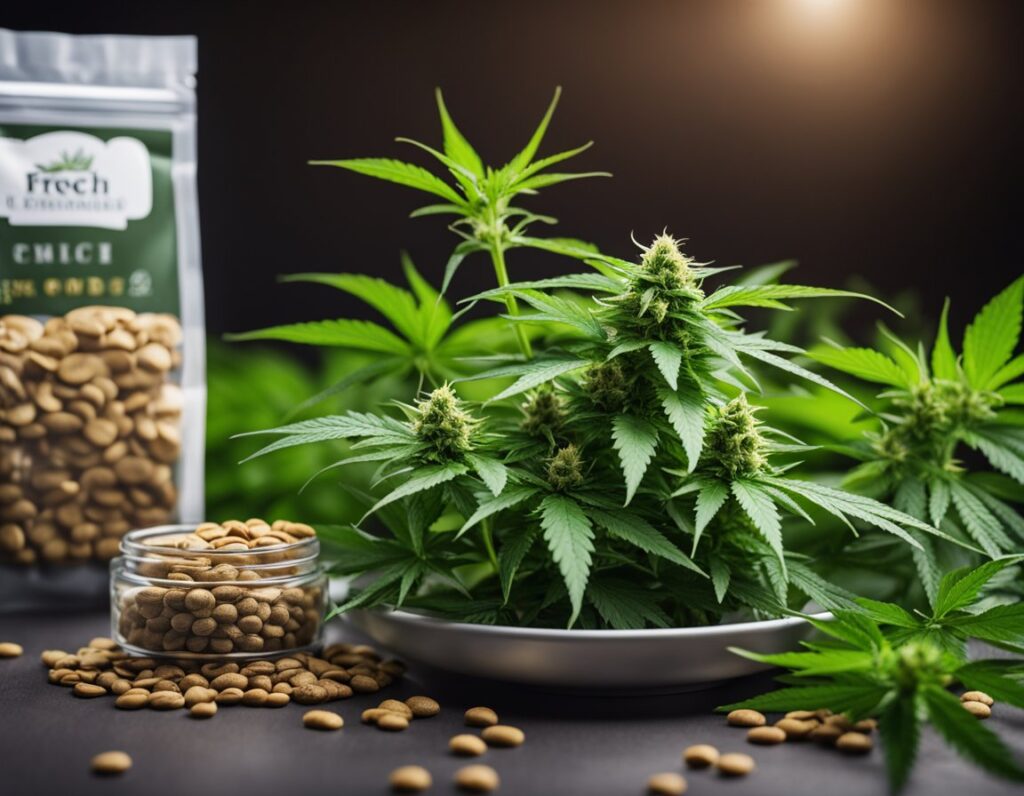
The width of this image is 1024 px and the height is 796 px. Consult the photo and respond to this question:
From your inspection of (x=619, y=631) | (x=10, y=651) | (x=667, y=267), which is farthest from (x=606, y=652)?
(x=10, y=651)

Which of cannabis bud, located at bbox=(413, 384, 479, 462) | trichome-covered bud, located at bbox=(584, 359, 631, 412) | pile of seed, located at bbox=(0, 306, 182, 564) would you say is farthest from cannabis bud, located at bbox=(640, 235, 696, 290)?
pile of seed, located at bbox=(0, 306, 182, 564)

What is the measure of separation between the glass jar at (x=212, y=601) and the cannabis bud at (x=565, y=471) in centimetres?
26

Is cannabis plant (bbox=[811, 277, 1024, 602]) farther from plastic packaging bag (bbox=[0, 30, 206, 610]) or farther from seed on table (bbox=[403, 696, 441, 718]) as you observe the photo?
plastic packaging bag (bbox=[0, 30, 206, 610])

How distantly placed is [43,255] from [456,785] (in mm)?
781

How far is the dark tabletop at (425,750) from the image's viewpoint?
0.72 m

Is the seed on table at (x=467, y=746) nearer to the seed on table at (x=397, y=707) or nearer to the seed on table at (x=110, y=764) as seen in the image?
the seed on table at (x=397, y=707)

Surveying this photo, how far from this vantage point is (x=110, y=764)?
73cm

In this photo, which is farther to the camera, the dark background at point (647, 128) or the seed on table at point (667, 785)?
the dark background at point (647, 128)

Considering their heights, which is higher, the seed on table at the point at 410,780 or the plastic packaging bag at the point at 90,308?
the plastic packaging bag at the point at 90,308

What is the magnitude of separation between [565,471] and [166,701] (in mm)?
349

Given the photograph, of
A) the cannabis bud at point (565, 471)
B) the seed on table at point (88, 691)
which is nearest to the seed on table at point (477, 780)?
the cannabis bud at point (565, 471)

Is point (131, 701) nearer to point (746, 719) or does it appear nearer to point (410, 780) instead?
point (410, 780)

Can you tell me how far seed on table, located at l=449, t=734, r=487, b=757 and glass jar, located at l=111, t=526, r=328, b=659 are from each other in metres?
0.24

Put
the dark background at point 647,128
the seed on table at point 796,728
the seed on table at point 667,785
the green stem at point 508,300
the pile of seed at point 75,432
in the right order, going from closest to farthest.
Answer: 1. the seed on table at point 667,785
2. the seed on table at point 796,728
3. the green stem at point 508,300
4. the pile of seed at point 75,432
5. the dark background at point 647,128
